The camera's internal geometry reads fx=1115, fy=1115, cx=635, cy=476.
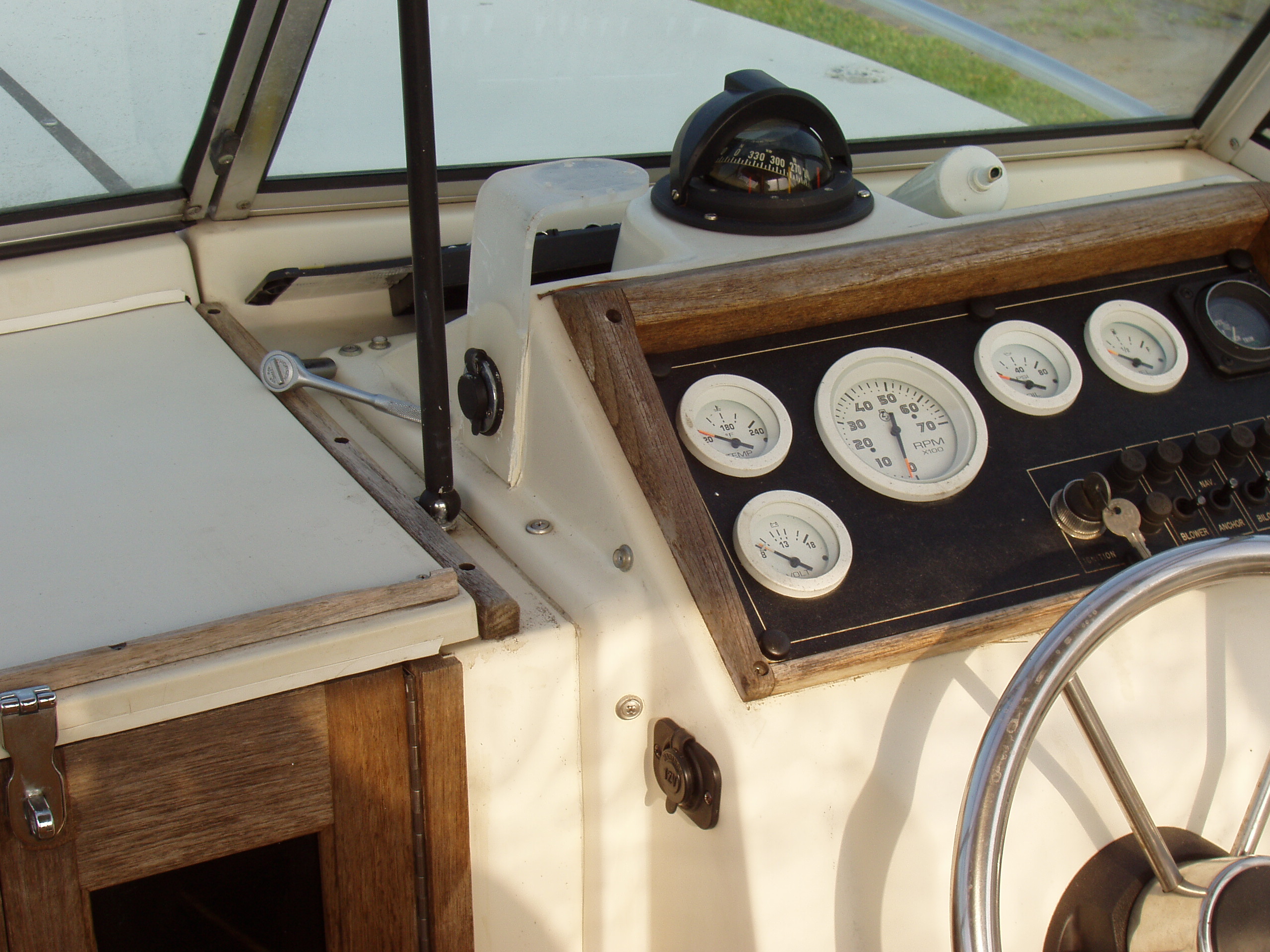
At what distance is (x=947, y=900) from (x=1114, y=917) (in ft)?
0.54

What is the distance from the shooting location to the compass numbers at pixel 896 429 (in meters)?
1.31

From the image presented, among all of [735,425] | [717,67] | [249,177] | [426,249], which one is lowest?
[735,425]

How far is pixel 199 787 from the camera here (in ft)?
3.17

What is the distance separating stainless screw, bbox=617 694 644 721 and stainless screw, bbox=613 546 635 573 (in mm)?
131

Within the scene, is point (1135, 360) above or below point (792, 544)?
above

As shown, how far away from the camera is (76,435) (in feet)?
4.09

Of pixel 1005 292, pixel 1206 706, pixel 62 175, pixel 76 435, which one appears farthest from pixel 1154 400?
pixel 62 175

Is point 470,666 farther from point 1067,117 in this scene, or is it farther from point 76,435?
point 1067,117

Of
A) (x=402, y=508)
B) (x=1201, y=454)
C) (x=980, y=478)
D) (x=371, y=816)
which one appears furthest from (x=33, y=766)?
(x=1201, y=454)

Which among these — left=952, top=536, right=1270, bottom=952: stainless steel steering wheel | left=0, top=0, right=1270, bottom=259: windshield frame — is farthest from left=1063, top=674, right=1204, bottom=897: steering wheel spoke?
left=0, top=0, right=1270, bottom=259: windshield frame

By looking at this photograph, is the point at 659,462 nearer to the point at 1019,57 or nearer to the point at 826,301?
the point at 826,301

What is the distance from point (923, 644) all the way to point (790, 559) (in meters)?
0.16

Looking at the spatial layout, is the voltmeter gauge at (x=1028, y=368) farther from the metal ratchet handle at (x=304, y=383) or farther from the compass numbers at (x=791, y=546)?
the metal ratchet handle at (x=304, y=383)

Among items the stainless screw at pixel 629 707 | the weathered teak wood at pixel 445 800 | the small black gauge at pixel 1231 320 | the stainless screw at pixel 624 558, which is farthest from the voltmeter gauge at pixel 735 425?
the small black gauge at pixel 1231 320
